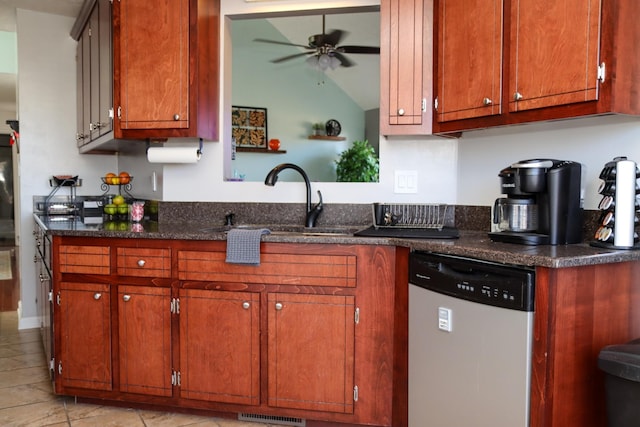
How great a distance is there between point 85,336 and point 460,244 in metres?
1.80

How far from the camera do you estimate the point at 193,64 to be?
262 cm

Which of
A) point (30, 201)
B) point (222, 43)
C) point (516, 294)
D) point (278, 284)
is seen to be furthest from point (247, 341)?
point (30, 201)

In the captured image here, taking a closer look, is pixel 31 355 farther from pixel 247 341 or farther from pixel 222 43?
pixel 222 43

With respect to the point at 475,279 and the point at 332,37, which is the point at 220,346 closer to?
the point at 475,279

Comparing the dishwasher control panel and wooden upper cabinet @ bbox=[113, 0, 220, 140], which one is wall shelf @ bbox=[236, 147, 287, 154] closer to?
wooden upper cabinet @ bbox=[113, 0, 220, 140]

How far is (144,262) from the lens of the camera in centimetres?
241

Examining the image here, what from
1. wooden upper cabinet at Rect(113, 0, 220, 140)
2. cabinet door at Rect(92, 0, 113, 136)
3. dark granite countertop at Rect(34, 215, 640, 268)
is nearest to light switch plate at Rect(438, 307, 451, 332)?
dark granite countertop at Rect(34, 215, 640, 268)

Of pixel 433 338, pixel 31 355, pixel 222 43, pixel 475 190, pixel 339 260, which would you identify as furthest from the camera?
pixel 31 355

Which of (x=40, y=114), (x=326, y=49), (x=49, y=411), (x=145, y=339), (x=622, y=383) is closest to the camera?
(x=622, y=383)

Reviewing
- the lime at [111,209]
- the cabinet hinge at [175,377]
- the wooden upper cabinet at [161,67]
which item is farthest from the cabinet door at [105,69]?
the cabinet hinge at [175,377]

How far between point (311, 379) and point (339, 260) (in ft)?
1.76

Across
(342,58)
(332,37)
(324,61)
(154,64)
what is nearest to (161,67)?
(154,64)

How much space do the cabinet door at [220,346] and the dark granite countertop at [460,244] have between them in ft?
0.97

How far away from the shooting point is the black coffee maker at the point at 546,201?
1.89 meters
